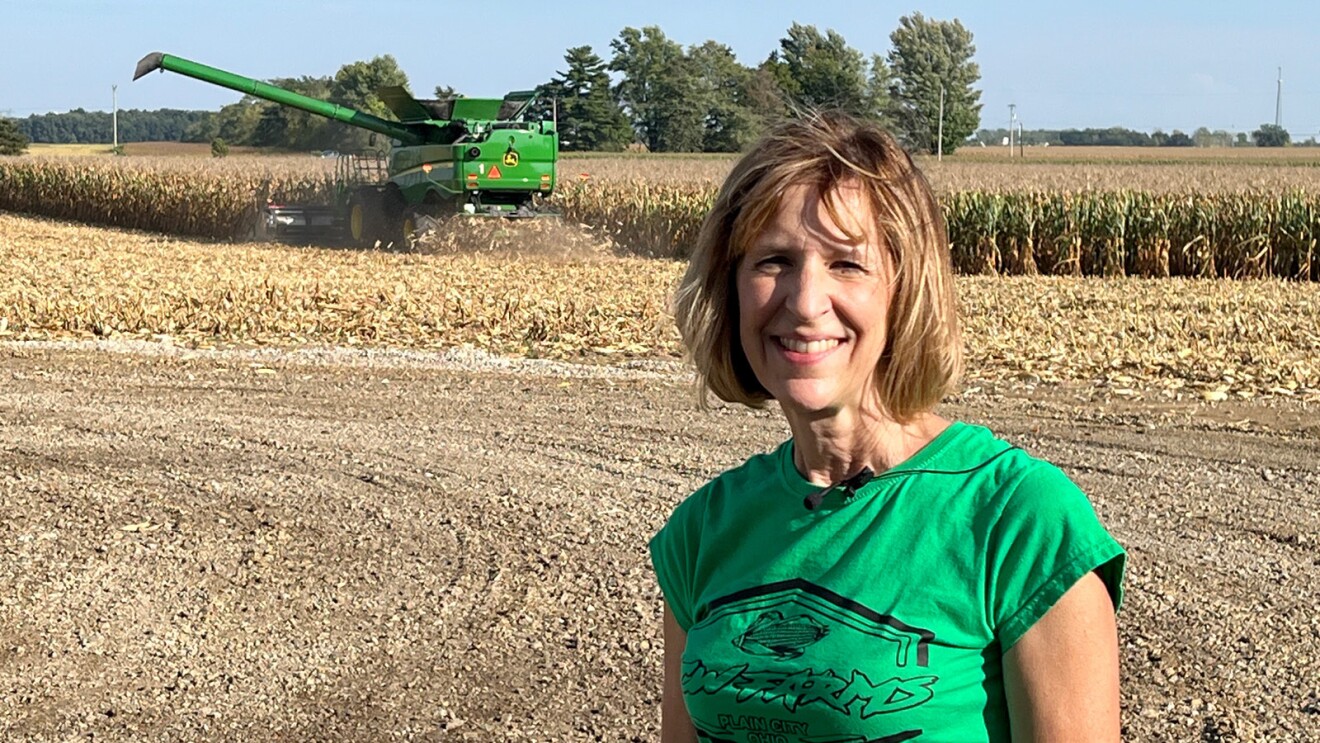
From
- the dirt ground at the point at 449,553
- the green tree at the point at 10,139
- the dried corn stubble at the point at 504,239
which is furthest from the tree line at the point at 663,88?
the dirt ground at the point at 449,553

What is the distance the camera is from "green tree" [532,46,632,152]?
6288cm

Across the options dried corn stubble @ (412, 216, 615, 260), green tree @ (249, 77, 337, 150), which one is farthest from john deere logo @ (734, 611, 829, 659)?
green tree @ (249, 77, 337, 150)

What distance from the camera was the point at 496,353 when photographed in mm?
11883

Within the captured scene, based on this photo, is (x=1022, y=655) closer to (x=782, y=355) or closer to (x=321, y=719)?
(x=782, y=355)

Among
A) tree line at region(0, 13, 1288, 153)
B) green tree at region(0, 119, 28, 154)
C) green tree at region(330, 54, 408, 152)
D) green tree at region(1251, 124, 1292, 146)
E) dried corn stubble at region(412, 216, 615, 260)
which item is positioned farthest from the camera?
green tree at region(1251, 124, 1292, 146)

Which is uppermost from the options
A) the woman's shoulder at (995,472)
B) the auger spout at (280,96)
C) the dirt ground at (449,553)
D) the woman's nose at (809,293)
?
the auger spout at (280,96)

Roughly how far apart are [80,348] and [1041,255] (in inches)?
555

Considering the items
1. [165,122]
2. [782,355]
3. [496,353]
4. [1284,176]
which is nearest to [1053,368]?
[496,353]

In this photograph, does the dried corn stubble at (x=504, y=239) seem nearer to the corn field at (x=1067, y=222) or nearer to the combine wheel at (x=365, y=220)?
the combine wheel at (x=365, y=220)

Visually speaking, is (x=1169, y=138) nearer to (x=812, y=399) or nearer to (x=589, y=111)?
(x=589, y=111)

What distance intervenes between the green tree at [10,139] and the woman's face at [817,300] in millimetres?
70567

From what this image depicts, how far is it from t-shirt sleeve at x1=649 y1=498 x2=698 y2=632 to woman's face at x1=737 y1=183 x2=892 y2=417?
21cm

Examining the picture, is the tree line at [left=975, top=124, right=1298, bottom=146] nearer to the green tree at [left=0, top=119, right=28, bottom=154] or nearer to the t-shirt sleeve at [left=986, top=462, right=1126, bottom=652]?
the green tree at [left=0, top=119, right=28, bottom=154]

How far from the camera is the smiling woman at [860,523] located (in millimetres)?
1647
